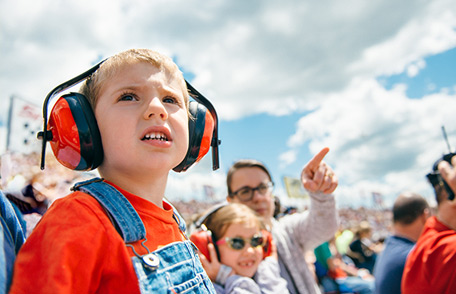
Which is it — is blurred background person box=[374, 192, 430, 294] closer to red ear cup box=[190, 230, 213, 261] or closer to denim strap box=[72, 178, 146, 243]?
red ear cup box=[190, 230, 213, 261]

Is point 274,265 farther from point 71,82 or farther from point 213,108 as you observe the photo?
point 71,82

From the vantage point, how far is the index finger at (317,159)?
1970 mm

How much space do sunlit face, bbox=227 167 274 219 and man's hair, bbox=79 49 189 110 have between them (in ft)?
5.67

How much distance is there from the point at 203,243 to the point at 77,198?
1.28 metres

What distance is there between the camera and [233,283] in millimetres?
1929

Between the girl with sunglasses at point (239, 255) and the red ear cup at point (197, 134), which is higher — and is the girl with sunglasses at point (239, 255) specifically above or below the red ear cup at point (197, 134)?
below

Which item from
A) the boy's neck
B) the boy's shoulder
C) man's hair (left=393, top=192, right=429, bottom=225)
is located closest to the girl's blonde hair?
the boy's neck

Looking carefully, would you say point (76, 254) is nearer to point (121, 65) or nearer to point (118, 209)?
point (118, 209)

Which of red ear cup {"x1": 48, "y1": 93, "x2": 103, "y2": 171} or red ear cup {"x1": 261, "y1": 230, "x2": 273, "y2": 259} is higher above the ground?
red ear cup {"x1": 48, "y1": 93, "x2": 103, "y2": 171}

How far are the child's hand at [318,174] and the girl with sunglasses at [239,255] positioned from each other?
A: 1.60 feet

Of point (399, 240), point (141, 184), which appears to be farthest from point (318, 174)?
point (399, 240)

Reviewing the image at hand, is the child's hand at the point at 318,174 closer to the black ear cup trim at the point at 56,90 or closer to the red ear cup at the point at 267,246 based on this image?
the red ear cup at the point at 267,246

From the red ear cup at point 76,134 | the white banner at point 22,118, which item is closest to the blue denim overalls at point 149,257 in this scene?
the red ear cup at point 76,134

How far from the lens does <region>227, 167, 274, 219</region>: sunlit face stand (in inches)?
111
